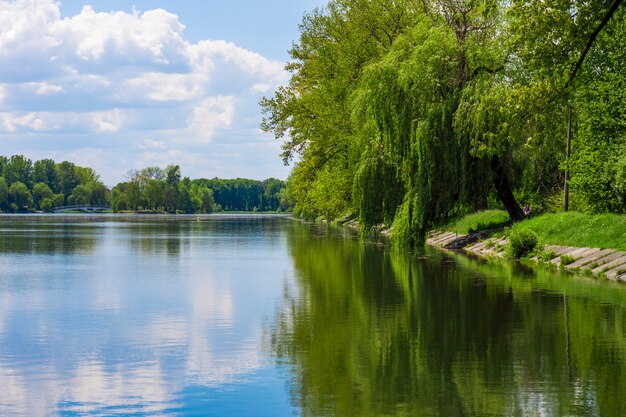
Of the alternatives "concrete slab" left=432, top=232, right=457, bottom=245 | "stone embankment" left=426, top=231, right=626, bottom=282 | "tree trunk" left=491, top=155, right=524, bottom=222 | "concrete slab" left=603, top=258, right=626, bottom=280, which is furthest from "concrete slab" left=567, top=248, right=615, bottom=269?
"concrete slab" left=432, top=232, right=457, bottom=245

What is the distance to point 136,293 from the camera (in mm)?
26578

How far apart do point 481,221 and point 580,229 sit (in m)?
13.6

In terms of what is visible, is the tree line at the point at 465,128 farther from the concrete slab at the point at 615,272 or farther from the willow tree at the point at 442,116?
the concrete slab at the point at 615,272

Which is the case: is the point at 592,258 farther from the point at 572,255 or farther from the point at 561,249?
the point at 561,249

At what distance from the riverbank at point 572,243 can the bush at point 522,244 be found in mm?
395

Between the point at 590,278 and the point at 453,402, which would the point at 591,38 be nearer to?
the point at 590,278

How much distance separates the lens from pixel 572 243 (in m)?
35.5

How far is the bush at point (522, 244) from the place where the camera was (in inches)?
1485

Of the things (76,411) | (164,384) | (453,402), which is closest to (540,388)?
(453,402)

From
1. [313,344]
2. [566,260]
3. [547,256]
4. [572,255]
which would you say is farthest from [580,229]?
[313,344]

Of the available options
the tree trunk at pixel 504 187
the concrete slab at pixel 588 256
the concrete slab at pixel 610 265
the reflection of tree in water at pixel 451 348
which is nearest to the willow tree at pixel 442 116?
the tree trunk at pixel 504 187

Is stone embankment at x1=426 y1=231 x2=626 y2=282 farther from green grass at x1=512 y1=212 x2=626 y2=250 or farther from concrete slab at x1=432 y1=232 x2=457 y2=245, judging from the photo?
concrete slab at x1=432 y1=232 x2=457 y2=245

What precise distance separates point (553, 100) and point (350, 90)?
3231cm

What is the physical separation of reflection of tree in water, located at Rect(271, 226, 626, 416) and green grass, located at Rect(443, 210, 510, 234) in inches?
733
